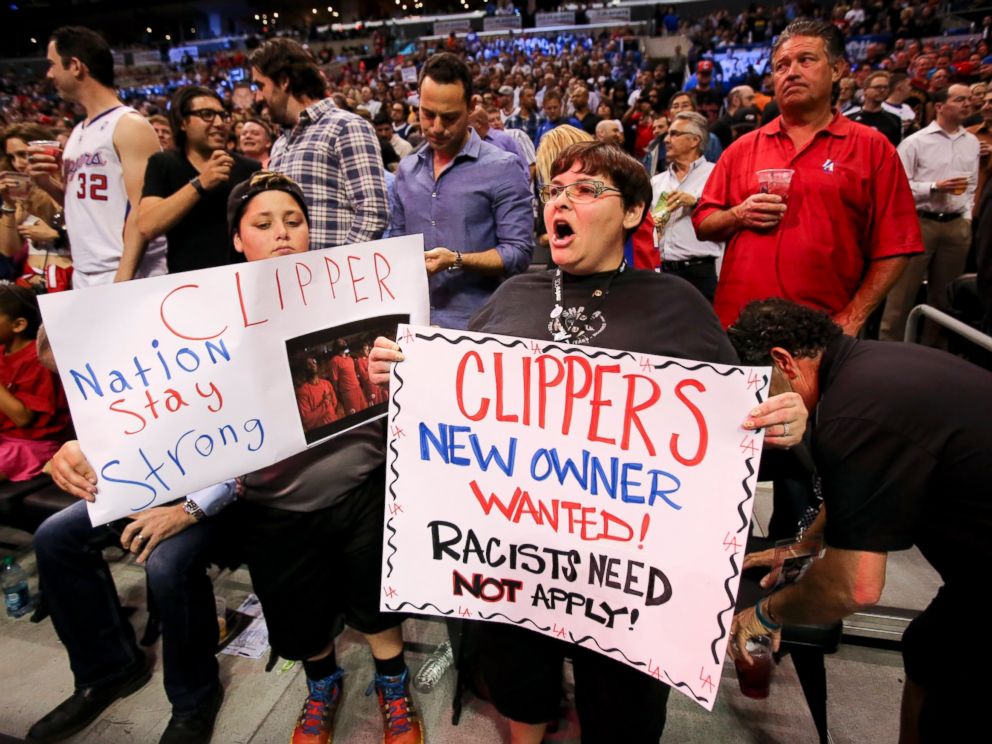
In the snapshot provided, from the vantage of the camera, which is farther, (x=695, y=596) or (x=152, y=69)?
(x=152, y=69)

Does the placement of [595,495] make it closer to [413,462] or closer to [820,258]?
[413,462]

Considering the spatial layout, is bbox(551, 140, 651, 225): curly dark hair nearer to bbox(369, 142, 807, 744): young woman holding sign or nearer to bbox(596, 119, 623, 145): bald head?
bbox(369, 142, 807, 744): young woman holding sign

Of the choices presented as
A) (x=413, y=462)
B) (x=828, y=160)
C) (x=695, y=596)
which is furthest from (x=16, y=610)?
(x=828, y=160)

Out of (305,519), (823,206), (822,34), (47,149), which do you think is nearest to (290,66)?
(47,149)

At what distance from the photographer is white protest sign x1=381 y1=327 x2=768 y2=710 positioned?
1207 millimetres

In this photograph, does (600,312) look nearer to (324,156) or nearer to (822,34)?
(822,34)

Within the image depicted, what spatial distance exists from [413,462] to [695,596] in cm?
70

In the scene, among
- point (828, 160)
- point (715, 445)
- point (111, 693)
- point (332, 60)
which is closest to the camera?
point (715, 445)

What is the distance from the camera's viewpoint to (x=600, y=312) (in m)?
1.45

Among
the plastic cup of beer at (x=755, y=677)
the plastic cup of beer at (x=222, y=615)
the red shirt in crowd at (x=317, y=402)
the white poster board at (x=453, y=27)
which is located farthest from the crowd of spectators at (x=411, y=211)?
the white poster board at (x=453, y=27)

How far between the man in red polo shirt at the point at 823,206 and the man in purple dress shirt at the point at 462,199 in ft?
2.77

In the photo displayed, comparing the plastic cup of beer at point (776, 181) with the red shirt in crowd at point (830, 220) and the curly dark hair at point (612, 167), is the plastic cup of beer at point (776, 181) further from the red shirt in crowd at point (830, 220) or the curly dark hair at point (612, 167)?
the curly dark hair at point (612, 167)

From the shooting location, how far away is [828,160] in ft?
6.70

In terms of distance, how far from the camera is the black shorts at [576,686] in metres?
1.48
